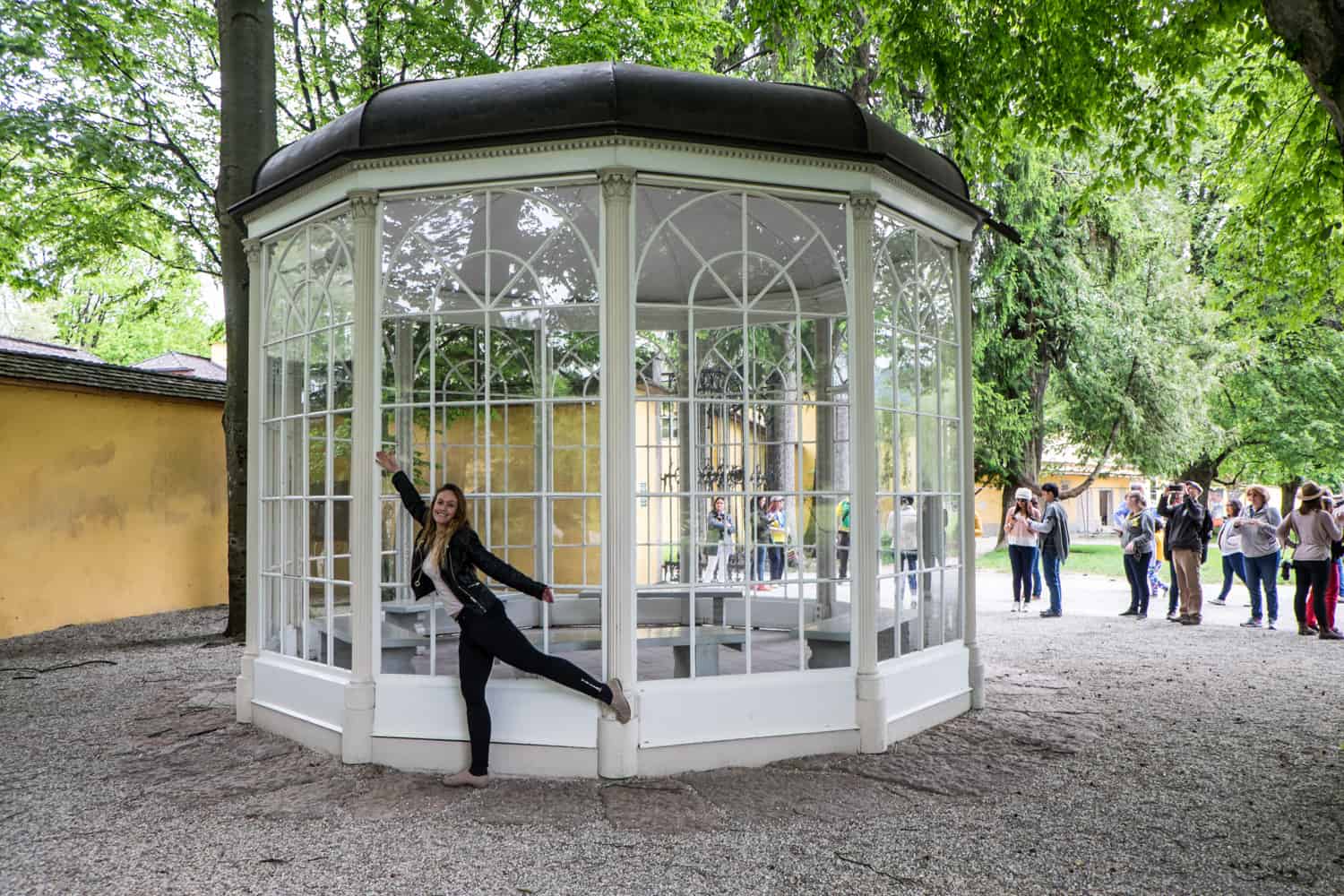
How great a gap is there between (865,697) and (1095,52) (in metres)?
5.34

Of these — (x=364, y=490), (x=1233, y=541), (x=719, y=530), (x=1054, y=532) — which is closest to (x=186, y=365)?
(x=719, y=530)

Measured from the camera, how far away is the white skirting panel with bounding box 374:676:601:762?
4.71 metres

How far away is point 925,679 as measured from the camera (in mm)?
5633

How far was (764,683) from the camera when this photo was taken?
4895 mm

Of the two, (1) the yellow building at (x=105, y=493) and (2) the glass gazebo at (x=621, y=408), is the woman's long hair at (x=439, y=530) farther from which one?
(1) the yellow building at (x=105, y=493)

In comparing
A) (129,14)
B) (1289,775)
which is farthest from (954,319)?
(129,14)

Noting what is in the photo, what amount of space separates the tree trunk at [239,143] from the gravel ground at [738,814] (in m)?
3.13

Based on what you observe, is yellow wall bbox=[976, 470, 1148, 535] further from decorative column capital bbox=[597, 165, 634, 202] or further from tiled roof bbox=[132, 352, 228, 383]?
decorative column capital bbox=[597, 165, 634, 202]

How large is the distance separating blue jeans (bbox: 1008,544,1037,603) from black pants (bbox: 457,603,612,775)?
8624 mm

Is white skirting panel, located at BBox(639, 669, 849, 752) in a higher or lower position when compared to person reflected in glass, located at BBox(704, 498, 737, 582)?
lower

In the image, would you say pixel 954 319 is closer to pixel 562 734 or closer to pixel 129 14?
pixel 562 734

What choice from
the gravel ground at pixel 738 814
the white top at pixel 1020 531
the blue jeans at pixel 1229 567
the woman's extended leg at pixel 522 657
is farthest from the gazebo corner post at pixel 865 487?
the blue jeans at pixel 1229 567

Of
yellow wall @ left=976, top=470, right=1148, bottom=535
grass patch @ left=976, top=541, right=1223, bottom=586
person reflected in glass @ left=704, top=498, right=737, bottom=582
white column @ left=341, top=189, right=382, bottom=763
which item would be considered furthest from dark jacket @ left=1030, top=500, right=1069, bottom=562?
yellow wall @ left=976, top=470, right=1148, bottom=535

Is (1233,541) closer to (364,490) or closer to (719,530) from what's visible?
(719,530)
